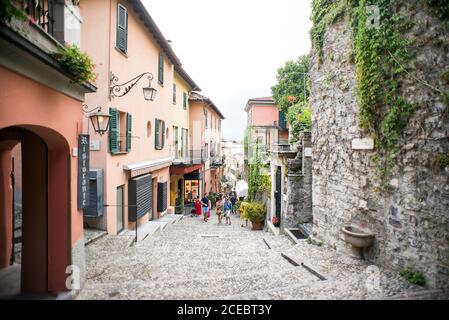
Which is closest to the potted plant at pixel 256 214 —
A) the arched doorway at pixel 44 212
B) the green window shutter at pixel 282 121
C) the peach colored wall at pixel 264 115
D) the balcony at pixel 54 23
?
the arched doorway at pixel 44 212

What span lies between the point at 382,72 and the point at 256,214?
976cm

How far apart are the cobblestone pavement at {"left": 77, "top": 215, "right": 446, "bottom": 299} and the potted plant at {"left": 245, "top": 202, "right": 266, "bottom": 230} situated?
5.25 meters

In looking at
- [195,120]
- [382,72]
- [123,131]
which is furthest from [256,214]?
[195,120]

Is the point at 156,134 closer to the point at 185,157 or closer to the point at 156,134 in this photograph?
the point at 156,134

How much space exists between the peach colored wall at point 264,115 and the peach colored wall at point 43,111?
2874 cm

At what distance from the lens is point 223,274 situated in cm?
647

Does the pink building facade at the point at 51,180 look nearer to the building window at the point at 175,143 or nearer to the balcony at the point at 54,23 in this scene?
the balcony at the point at 54,23

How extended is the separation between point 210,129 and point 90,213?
22.6 m

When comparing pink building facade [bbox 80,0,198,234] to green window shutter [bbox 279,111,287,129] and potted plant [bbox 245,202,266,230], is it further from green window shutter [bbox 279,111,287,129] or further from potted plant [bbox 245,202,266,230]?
green window shutter [bbox 279,111,287,129]

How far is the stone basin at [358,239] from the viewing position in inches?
250

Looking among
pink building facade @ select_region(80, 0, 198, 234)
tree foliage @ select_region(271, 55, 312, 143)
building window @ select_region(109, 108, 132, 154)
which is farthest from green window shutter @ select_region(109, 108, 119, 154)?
tree foliage @ select_region(271, 55, 312, 143)

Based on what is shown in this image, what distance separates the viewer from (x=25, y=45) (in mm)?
3777

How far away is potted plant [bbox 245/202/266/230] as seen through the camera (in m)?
14.8

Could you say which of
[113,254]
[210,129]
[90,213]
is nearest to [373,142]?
[113,254]
